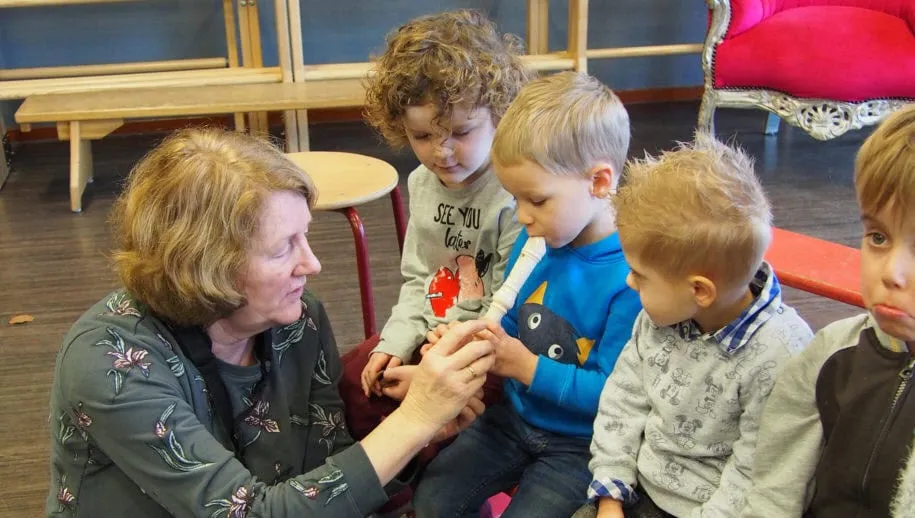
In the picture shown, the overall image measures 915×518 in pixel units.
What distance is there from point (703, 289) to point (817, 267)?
721mm

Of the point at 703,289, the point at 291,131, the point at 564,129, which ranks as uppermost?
the point at 564,129

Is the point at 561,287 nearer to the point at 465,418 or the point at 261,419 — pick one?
the point at 465,418

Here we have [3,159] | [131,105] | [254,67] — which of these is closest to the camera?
[131,105]

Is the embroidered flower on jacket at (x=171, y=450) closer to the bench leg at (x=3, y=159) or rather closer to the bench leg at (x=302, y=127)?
the bench leg at (x=302, y=127)

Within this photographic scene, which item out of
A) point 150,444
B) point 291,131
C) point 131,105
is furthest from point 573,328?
point 291,131

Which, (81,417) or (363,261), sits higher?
(81,417)

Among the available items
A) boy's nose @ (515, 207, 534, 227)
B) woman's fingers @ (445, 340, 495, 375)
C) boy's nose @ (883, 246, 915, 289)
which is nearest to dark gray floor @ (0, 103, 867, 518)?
woman's fingers @ (445, 340, 495, 375)

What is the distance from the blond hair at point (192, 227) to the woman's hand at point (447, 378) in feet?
0.89

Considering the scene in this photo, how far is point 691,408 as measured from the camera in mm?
1048

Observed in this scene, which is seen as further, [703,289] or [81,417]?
[81,417]

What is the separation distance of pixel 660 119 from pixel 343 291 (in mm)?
2418

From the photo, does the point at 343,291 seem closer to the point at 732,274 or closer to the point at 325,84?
the point at 325,84

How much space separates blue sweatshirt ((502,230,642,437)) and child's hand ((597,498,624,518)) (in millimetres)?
142

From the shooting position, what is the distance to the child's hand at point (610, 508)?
1114 mm
